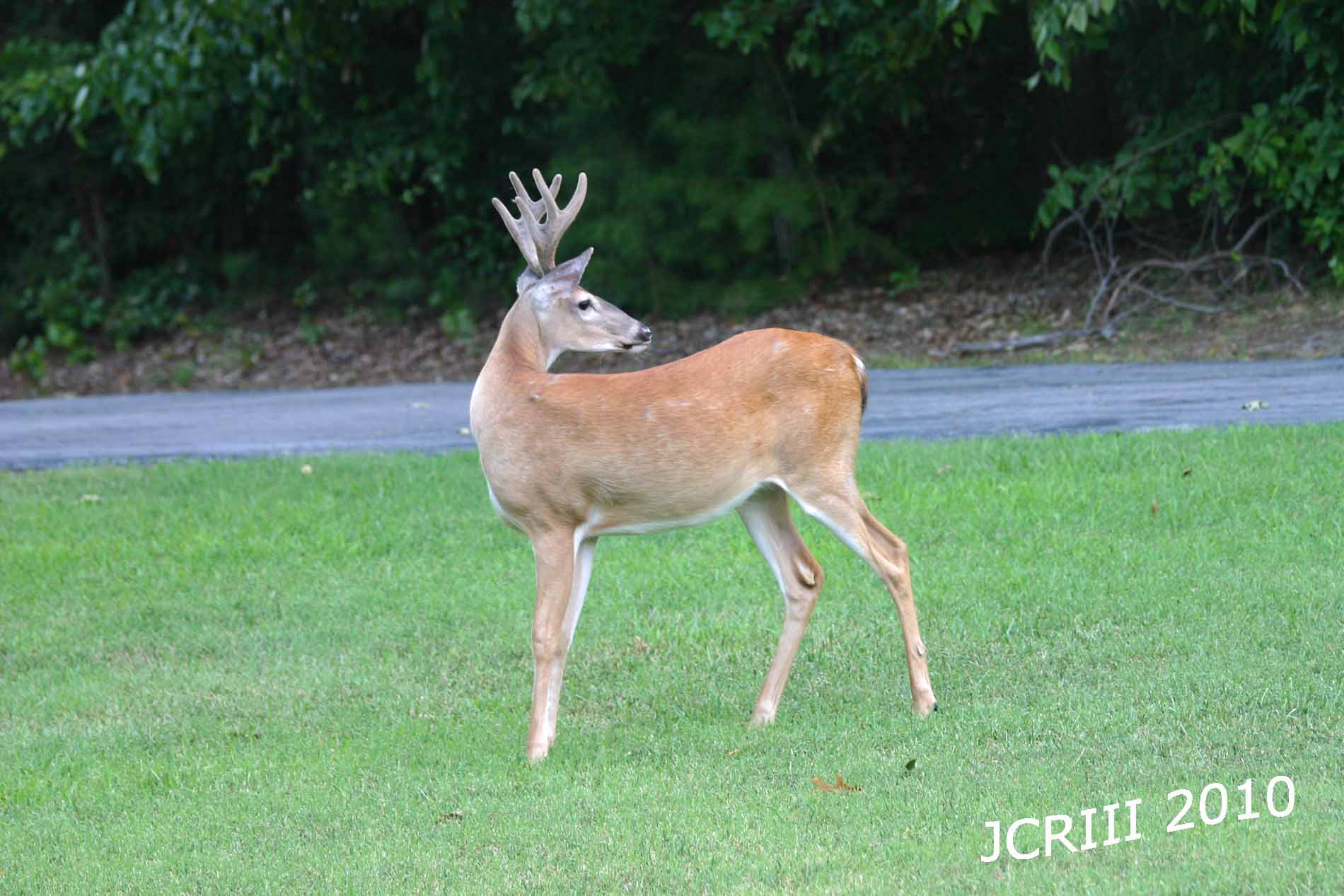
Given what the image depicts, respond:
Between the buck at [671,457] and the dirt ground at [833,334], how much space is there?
8.05m

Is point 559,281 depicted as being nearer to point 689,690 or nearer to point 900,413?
point 689,690

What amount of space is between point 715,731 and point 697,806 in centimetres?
80

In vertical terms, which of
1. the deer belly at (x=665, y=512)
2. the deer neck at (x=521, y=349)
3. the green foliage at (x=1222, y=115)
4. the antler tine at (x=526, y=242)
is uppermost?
the antler tine at (x=526, y=242)

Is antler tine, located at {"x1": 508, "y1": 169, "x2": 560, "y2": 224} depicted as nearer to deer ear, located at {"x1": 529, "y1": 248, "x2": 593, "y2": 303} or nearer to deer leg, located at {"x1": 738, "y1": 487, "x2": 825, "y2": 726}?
deer ear, located at {"x1": 529, "y1": 248, "x2": 593, "y2": 303}

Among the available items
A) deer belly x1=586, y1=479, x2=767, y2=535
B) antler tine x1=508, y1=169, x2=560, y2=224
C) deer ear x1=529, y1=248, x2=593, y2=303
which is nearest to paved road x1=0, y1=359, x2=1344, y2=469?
antler tine x1=508, y1=169, x2=560, y2=224

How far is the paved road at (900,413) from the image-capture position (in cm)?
1024

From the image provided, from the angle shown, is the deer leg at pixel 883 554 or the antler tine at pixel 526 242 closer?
the deer leg at pixel 883 554

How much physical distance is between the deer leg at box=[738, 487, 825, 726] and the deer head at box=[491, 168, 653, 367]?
2.21 ft

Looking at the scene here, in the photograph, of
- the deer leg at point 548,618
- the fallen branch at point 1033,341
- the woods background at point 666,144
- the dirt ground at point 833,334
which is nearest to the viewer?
the deer leg at point 548,618

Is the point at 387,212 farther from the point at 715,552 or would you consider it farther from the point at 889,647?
the point at 889,647

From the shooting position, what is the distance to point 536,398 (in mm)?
5426

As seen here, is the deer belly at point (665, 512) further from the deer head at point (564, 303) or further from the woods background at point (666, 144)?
the woods background at point (666, 144)

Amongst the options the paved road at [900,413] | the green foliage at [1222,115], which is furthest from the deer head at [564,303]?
the green foliage at [1222,115]

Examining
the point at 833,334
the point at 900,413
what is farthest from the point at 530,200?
the point at 833,334
